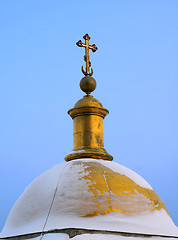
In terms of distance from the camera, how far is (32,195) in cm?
750

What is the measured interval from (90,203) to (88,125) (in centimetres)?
219

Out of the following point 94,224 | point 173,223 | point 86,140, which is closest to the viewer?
point 94,224

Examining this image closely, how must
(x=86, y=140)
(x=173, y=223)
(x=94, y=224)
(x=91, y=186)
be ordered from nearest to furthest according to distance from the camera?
1. (x=94, y=224)
2. (x=91, y=186)
3. (x=173, y=223)
4. (x=86, y=140)

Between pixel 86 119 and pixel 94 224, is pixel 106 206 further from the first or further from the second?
pixel 86 119

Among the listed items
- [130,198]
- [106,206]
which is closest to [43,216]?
[106,206]

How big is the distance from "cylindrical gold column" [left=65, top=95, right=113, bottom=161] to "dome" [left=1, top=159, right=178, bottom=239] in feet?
1.81

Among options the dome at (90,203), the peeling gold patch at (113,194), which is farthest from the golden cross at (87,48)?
the peeling gold patch at (113,194)

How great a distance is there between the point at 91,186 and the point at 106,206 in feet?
1.51

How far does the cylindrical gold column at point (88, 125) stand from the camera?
841 cm

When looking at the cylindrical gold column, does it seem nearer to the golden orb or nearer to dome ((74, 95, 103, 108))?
dome ((74, 95, 103, 108))

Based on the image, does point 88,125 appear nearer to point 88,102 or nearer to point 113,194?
point 88,102

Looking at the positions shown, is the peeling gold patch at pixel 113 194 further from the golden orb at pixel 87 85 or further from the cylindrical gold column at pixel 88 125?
the golden orb at pixel 87 85

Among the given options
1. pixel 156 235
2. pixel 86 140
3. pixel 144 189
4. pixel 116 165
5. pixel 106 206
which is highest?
pixel 86 140

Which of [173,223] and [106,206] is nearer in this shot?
[106,206]
